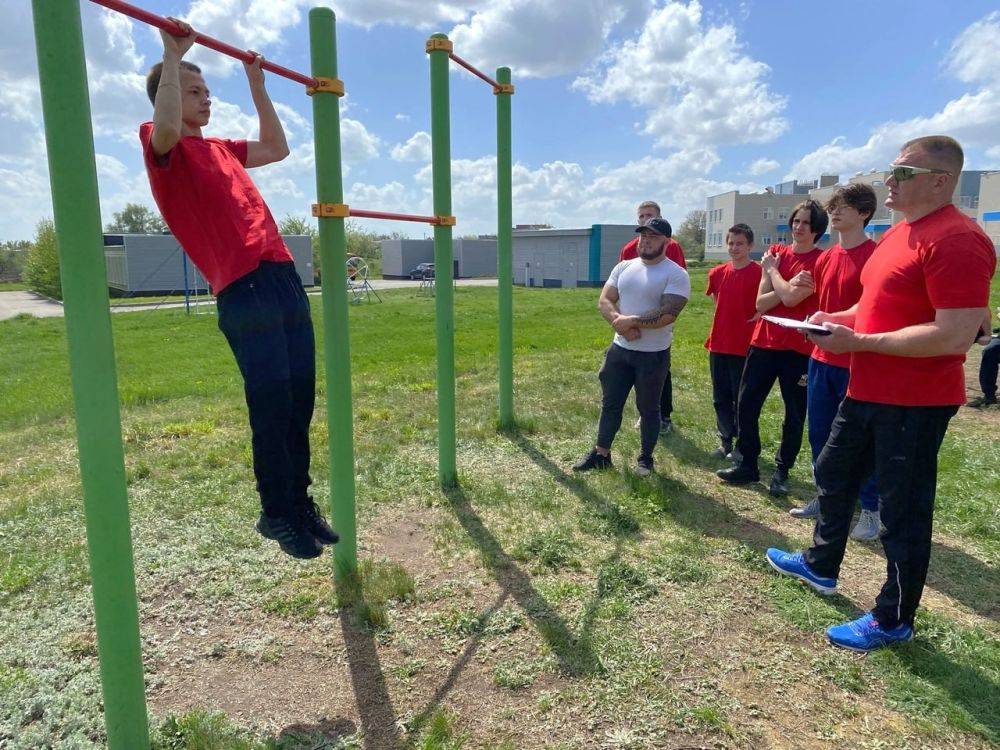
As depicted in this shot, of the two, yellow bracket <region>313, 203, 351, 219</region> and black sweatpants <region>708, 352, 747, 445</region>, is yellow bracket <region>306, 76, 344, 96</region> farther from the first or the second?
black sweatpants <region>708, 352, 747, 445</region>

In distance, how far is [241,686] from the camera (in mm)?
2564

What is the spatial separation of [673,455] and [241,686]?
12.1 feet

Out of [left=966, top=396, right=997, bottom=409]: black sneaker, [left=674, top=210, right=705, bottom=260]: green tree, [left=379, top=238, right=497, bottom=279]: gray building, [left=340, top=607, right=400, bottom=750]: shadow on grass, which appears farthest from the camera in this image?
[left=674, top=210, right=705, bottom=260]: green tree

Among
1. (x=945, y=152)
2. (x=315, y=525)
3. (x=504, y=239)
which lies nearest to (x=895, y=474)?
(x=945, y=152)

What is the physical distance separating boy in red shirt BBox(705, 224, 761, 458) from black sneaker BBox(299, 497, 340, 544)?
128 inches

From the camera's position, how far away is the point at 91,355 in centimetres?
183

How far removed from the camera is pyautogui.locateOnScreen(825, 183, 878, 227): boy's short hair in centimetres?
361

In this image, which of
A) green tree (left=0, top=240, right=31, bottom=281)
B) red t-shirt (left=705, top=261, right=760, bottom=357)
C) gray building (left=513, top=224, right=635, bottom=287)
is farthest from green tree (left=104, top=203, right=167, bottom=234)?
red t-shirt (left=705, top=261, right=760, bottom=357)

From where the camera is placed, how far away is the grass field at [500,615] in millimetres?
2346

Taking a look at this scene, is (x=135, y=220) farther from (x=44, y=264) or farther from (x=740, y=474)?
(x=740, y=474)

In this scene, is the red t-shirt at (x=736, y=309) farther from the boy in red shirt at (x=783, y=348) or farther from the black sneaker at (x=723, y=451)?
the black sneaker at (x=723, y=451)

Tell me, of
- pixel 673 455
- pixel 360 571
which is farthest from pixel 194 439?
pixel 673 455

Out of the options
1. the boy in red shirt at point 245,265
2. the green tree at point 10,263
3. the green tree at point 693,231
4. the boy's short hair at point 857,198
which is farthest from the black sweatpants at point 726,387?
the green tree at point 693,231

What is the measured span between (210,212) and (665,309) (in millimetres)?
2957
